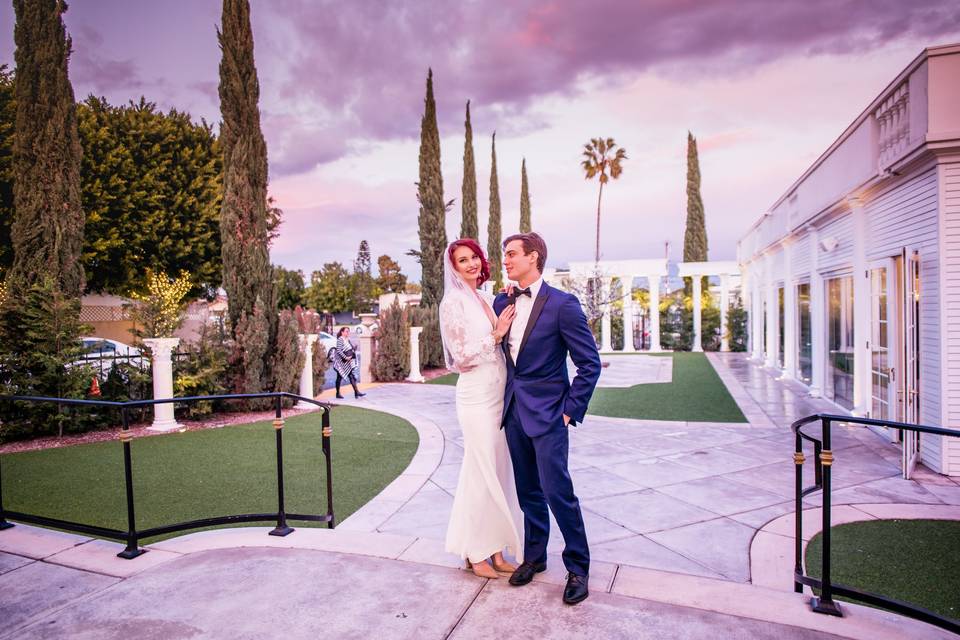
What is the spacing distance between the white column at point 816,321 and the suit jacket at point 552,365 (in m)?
10.4

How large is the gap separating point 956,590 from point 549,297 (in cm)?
302

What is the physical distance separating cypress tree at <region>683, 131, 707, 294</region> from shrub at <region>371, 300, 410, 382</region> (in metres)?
23.5

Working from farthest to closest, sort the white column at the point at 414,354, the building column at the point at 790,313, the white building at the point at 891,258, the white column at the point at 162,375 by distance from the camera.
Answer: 1. the white column at the point at 414,354
2. the building column at the point at 790,313
3. the white column at the point at 162,375
4. the white building at the point at 891,258

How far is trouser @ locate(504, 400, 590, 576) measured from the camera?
2967mm

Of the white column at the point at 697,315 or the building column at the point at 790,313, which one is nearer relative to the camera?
the building column at the point at 790,313

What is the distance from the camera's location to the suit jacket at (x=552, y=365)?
2.94 metres

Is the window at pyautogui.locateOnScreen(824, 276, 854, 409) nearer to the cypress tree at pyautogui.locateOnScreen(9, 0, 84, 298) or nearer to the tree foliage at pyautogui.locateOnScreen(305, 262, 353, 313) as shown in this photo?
the cypress tree at pyautogui.locateOnScreen(9, 0, 84, 298)

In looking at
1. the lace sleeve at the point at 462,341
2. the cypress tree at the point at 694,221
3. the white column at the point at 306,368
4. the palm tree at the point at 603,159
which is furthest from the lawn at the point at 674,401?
the cypress tree at the point at 694,221

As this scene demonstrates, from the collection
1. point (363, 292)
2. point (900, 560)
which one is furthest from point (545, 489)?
point (363, 292)

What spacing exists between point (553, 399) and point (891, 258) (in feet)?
23.1

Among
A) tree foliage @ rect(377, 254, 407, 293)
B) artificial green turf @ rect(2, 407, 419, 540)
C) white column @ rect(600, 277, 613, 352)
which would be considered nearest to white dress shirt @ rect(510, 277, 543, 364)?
artificial green turf @ rect(2, 407, 419, 540)

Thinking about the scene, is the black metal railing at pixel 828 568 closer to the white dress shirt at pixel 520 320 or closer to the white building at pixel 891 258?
the white dress shirt at pixel 520 320

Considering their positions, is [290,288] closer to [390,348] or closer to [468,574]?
[390,348]

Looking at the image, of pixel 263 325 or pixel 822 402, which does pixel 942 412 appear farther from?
pixel 263 325
